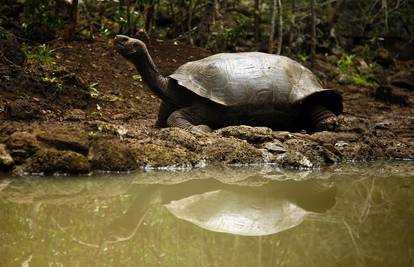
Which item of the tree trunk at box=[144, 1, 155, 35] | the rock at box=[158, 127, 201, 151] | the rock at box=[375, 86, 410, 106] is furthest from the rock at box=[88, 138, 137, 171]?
the rock at box=[375, 86, 410, 106]

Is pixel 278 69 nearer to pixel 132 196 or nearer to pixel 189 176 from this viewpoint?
pixel 189 176

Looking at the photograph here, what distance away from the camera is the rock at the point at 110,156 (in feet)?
17.1

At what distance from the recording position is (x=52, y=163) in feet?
16.4

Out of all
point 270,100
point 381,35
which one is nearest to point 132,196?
point 270,100

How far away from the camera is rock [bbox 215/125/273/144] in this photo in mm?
6238

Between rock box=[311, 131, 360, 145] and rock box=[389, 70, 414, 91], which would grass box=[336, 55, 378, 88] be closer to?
rock box=[389, 70, 414, 91]

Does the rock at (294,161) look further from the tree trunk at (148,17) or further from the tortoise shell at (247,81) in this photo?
the tree trunk at (148,17)

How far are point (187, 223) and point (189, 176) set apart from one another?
1.46 meters

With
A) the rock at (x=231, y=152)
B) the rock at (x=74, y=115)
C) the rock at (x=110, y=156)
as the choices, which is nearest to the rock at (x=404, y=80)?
the rock at (x=231, y=152)

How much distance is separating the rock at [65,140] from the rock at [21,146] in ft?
0.35

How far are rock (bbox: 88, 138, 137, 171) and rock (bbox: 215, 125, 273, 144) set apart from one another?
4.44 feet

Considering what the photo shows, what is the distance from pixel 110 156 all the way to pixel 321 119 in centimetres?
307

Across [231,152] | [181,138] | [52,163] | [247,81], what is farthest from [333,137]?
[52,163]

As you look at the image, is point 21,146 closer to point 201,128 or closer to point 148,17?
point 201,128
